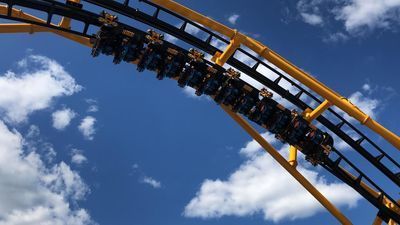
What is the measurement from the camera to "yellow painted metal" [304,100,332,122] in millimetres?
15366

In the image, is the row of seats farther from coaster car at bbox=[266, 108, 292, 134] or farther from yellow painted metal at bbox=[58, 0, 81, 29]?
yellow painted metal at bbox=[58, 0, 81, 29]

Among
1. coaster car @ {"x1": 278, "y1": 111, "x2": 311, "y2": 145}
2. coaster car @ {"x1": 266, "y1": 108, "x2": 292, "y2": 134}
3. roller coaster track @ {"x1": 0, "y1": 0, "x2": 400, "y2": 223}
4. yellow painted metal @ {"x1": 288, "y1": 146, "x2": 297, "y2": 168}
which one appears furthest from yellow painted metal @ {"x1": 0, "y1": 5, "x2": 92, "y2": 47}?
yellow painted metal @ {"x1": 288, "y1": 146, "x2": 297, "y2": 168}

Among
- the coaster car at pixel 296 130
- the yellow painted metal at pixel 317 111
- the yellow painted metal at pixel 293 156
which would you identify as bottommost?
the yellow painted metal at pixel 293 156

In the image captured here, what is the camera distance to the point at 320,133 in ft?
53.5

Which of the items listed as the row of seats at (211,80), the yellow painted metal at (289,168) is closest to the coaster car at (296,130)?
the row of seats at (211,80)

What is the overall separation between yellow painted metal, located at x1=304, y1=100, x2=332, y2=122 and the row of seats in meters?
0.22

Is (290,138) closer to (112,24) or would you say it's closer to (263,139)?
(263,139)

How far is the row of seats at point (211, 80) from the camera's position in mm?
14344

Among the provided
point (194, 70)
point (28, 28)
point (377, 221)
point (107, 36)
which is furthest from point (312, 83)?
point (28, 28)

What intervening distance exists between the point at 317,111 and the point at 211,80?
3.55 meters

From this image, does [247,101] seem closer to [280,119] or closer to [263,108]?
[263,108]

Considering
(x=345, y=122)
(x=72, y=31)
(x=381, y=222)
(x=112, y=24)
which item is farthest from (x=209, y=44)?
(x=381, y=222)

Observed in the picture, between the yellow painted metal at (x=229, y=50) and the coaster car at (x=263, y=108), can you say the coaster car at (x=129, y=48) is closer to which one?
the yellow painted metal at (x=229, y=50)

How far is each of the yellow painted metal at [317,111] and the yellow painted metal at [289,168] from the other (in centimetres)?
166
